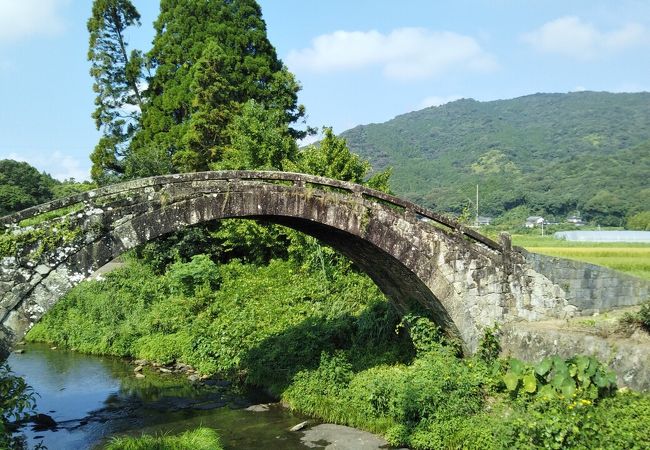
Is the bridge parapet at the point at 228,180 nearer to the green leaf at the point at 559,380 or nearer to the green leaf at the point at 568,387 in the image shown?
the green leaf at the point at 559,380

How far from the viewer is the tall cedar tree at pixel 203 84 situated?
26.5 m

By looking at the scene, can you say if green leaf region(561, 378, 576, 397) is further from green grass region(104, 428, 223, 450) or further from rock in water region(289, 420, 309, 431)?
green grass region(104, 428, 223, 450)

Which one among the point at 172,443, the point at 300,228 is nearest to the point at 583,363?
the point at 300,228

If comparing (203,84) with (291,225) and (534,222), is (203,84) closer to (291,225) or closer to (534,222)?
(291,225)

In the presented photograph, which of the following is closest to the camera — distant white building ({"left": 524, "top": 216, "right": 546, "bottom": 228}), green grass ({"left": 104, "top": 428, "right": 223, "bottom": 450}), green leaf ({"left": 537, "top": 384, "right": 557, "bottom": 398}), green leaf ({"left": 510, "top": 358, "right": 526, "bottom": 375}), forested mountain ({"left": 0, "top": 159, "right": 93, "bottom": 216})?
green leaf ({"left": 537, "top": 384, "right": 557, "bottom": 398})

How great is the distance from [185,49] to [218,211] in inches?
899

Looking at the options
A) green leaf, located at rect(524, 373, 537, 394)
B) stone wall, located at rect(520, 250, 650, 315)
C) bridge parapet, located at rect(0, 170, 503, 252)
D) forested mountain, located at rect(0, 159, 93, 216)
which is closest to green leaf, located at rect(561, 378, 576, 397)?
green leaf, located at rect(524, 373, 537, 394)

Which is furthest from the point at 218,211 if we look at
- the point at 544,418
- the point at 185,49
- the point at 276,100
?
the point at 185,49

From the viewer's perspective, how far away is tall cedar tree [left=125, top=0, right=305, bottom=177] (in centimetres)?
2650

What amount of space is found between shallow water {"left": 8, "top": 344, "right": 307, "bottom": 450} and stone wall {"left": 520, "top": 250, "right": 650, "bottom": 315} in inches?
268

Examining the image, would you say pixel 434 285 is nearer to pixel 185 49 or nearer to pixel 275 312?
pixel 275 312

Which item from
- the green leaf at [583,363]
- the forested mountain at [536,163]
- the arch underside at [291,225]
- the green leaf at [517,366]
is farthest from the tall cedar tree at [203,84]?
the forested mountain at [536,163]

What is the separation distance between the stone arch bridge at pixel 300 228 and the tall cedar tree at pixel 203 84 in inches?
576

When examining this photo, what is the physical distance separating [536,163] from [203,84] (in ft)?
420
